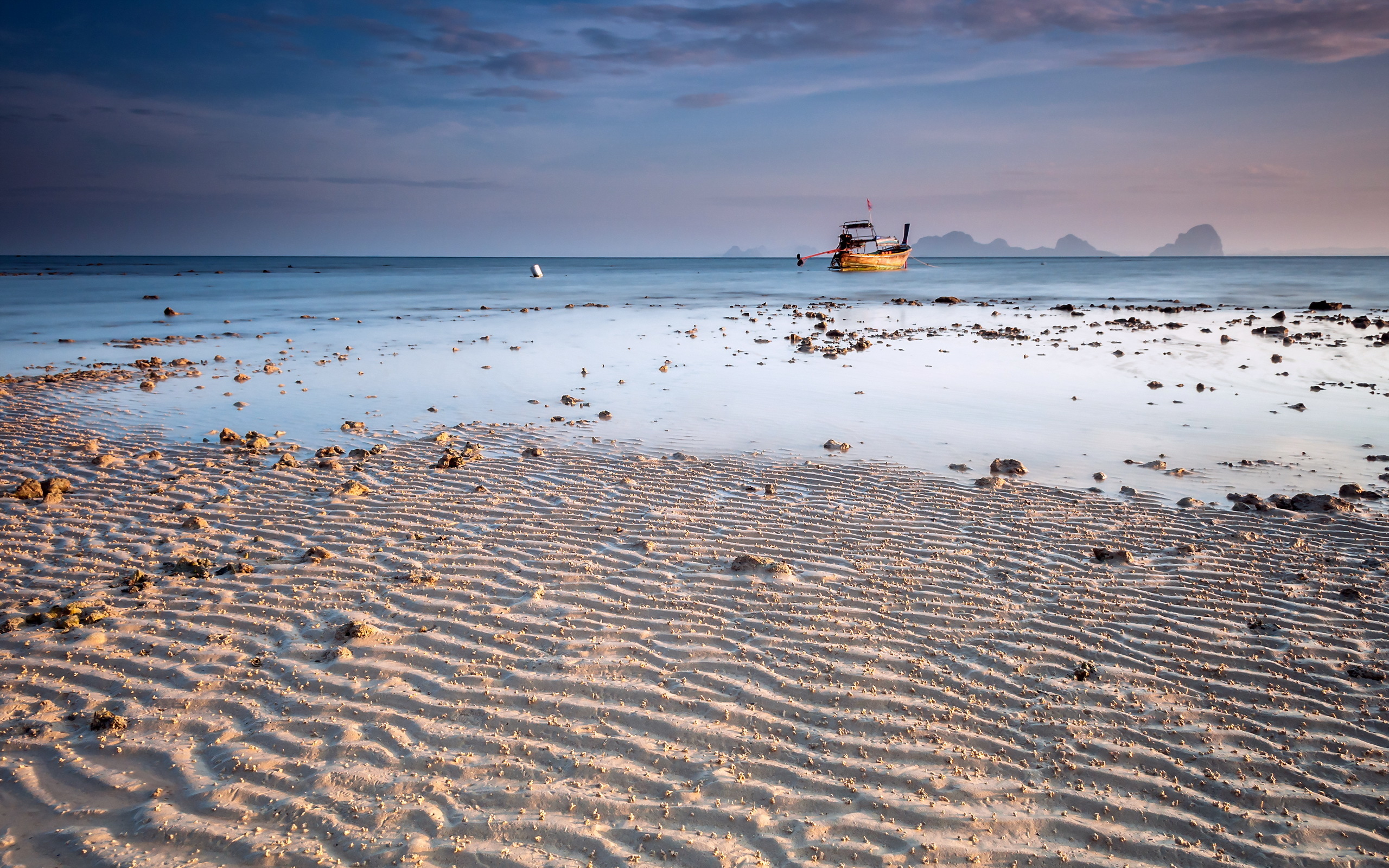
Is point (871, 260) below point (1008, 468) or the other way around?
the other way around

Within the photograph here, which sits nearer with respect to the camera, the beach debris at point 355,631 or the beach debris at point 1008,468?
the beach debris at point 355,631

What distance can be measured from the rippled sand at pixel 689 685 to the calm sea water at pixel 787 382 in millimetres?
2527

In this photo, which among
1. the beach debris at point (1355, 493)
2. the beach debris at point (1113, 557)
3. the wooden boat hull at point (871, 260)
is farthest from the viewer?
the wooden boat hull at point (871, 260)

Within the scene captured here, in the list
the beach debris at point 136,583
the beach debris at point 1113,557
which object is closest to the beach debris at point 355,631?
the beach debris at point 136,583

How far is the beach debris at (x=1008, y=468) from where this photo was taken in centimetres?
834

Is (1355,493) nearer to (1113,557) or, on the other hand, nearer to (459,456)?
(1113,557)

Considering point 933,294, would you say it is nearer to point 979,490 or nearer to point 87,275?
point 979,490

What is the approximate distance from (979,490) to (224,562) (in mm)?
7278

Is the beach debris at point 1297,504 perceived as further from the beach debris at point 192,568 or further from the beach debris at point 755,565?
the beach debris at point 192,568

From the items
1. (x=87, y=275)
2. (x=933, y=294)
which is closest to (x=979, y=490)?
(x=933, y=294)

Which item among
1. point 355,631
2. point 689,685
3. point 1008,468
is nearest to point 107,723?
point 355,631

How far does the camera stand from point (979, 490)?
25.5ft

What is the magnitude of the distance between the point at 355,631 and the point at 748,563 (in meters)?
2.97

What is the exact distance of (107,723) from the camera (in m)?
3.89
